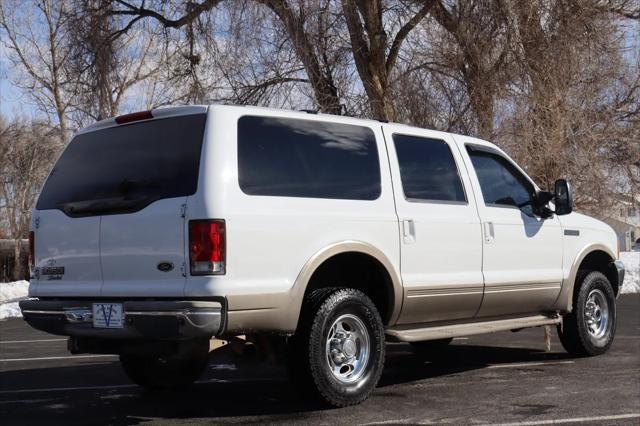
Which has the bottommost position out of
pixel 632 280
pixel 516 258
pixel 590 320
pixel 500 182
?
pixel 632 280

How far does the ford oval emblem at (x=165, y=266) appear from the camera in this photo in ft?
18.6

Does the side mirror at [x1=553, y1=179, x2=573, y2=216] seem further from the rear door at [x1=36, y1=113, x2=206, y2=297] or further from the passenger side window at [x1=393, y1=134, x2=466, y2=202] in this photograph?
the rear door at [x1=36, y1=113, x2=206, y2=297]

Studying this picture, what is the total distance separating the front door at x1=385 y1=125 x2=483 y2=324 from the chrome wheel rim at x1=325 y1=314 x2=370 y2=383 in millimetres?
558

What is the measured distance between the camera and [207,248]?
5.59m

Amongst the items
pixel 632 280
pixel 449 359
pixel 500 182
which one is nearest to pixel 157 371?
pixel 449 359

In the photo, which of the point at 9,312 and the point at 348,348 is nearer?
the point at 348,348

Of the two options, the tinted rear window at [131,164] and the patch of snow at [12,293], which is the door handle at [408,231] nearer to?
the tinted rear window at [131,164]

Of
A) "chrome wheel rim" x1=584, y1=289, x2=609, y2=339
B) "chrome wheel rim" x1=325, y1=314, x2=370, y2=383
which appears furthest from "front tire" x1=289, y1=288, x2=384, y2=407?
"chrome wheel rim" x1=584, y1=289, x2=609, y2=339

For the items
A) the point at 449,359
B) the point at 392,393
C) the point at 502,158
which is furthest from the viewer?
the point at 449,359

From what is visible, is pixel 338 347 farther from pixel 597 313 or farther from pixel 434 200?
pixel 597 313

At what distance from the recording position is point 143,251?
583cm

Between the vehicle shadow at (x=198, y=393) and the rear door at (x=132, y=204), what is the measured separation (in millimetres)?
961

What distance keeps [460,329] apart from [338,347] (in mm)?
1428

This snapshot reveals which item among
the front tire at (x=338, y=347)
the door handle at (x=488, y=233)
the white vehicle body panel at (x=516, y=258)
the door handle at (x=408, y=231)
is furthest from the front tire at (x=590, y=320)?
the front tire at (x=338, y=347)
